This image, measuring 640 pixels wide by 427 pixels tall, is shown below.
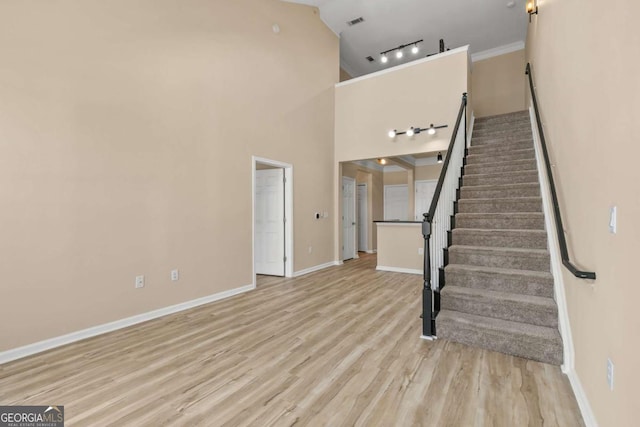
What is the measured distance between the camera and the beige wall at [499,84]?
23.7 feet

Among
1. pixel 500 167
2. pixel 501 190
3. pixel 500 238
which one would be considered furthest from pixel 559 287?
pixel 500 167

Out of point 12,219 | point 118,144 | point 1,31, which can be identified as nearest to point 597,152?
point 118,144

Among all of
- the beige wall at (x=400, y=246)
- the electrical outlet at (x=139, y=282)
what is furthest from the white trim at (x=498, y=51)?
the electrical outlet at (x=139, y=282)

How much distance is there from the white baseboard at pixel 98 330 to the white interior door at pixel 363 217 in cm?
540

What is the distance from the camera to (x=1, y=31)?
2416 millimetres

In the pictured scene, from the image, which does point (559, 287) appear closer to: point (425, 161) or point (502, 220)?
point (502, 220)

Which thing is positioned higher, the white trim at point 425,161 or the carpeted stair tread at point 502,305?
the white trim at point 425,161

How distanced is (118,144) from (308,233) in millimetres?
3506

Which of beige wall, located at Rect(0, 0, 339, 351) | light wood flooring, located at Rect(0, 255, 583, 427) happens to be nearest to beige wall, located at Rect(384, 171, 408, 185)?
beige wall, located at Rect(0, 0, 339, 351)

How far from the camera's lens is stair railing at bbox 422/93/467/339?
2775 mm

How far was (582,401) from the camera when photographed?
177 cm

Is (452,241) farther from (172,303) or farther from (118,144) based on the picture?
(118,144)

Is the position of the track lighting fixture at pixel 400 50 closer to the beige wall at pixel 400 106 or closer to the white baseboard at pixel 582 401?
the beige wall at pixel 400 106

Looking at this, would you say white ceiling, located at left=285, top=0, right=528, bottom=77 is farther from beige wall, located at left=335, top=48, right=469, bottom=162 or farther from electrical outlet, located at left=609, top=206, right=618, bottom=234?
electrical outlet, located at left=609, top=206, right=618, bottom=234
